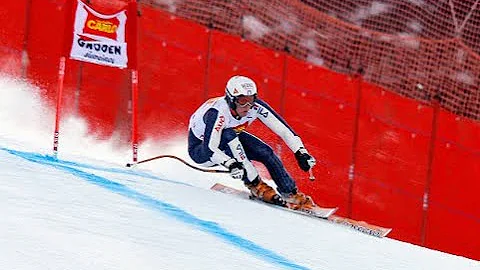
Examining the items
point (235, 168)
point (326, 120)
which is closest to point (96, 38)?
point (235, 168)

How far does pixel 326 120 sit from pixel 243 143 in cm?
244

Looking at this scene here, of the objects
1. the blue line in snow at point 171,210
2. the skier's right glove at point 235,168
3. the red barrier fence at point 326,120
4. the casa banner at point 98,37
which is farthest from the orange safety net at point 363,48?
the blue line in snow at point 171,210

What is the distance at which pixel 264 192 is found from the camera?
8070 mm

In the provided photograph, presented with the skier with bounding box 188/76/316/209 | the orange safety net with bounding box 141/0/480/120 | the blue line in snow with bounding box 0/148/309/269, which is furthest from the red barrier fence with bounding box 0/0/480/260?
the blue line in snow with bounding box 0/148/309/269

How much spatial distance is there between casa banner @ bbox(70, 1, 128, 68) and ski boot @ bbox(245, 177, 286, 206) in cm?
123

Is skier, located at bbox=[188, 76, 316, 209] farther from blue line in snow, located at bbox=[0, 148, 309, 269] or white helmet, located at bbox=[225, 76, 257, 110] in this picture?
blue line in snow, located at bbox=[0, 148, 309, 269]

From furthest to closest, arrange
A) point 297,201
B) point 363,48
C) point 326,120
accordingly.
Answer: point 363,48
point 326,120
point 297,201

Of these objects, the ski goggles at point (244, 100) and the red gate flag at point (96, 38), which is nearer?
the red gate flag at point (96, 38)

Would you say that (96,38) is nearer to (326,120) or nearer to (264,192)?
(264,192)

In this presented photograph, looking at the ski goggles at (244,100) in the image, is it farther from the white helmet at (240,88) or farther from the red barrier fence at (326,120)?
the red barrier fence at (326,120)

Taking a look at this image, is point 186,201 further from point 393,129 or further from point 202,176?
point 393,129

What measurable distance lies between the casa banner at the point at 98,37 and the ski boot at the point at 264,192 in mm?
1231

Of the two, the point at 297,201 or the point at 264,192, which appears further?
the point at 297,201

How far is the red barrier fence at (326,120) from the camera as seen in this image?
10477mm
